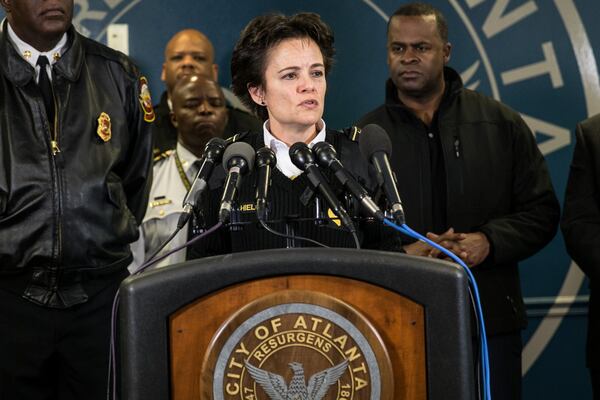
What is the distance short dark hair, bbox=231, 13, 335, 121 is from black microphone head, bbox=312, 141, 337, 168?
53 centimetres

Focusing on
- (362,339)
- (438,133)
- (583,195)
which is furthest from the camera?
(438,133)

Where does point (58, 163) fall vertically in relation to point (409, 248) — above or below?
above

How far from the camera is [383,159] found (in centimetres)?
178

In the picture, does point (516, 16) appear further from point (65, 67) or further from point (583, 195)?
point (65, 67)

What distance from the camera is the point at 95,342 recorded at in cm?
280

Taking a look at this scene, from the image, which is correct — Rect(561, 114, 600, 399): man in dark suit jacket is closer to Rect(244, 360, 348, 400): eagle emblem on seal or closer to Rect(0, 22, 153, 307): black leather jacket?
Rect(0, 22, 153, 307): black leather jacket

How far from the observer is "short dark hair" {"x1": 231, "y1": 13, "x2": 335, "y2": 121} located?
2.27 metres

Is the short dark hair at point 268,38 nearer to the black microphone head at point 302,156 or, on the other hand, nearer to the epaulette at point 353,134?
the epaulette at point 353,134

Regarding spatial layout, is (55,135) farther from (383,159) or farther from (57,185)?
(383,159)

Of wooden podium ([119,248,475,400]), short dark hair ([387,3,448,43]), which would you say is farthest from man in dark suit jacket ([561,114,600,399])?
wooden podium ([119,248,475,400])

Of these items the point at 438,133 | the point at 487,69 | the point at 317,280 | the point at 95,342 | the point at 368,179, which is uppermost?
the point at 487,69

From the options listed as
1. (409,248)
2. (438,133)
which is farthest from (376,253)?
(438,133)

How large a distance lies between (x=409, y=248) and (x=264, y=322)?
192 centimetres

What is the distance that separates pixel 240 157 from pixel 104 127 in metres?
1.19
